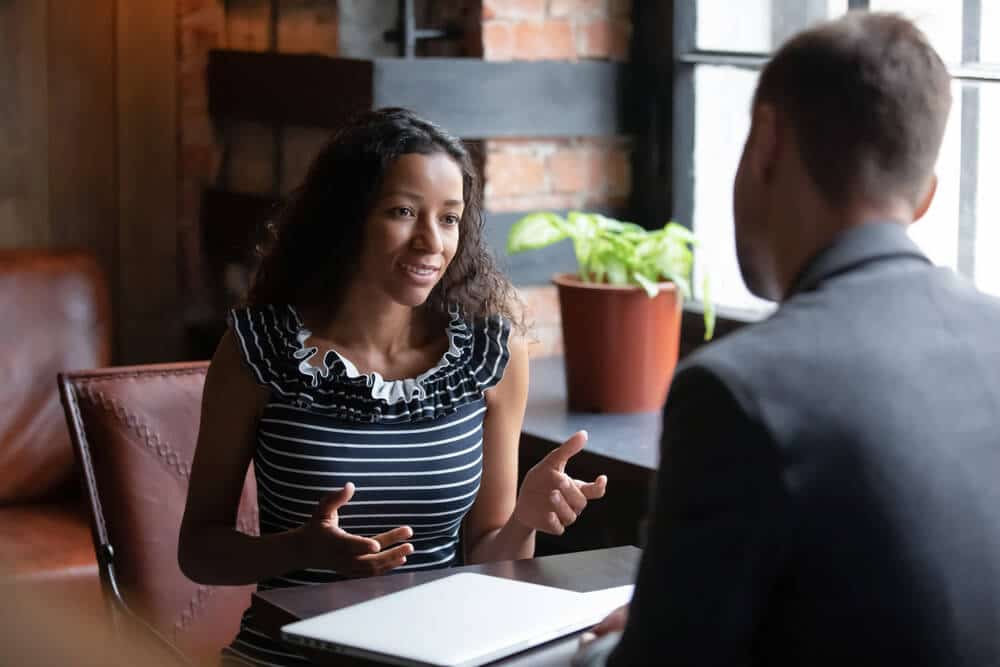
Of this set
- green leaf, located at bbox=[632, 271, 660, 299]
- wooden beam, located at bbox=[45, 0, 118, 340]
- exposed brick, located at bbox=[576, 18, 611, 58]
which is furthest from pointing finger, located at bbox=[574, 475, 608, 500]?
wooden beam, located at bbox=[45, 0, 118, 340]

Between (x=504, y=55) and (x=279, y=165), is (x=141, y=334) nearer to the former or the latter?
(x=279, y=165)

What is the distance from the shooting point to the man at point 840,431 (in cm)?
88

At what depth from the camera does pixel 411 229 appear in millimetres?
1839

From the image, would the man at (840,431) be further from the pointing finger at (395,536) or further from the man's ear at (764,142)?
the pointing finger at (395,536)

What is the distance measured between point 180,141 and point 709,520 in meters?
2.73

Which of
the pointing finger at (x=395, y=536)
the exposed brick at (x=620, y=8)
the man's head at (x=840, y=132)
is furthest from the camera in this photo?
the exposed brick at (x=620, y=8)

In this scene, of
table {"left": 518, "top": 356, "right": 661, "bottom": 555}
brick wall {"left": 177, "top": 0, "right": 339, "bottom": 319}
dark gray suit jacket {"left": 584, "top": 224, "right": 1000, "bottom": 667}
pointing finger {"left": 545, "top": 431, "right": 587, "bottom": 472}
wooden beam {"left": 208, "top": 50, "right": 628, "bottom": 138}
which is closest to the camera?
dark gray suit jacket {"left": 584, "top": 224, "right": 1000, "bottom": 667}

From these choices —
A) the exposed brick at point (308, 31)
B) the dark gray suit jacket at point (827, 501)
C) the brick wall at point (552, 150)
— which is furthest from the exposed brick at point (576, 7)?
the dark gray suit jacket at point (827, 501)

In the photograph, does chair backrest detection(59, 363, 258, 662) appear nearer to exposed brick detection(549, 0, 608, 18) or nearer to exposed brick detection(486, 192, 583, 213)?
exposed brick detection(486, 192, 583, 213)

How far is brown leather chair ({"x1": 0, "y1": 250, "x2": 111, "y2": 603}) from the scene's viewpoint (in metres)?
2.77

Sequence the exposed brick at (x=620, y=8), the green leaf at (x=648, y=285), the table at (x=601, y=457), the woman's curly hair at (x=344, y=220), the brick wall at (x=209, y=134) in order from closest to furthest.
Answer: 1. the woman's curly hair at (x=344, y=220)
2. the table at (x=601, y=457)
3. the green leaf at (x=648, y=285)
4. the exposed brick at (x=620, y=8)
5. the brick wall at (x=209, y=134)

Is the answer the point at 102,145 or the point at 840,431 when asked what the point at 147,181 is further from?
the point at 840,431

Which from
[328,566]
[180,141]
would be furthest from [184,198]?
[328,566]

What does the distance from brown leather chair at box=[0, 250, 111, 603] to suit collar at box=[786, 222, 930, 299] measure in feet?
6.63
